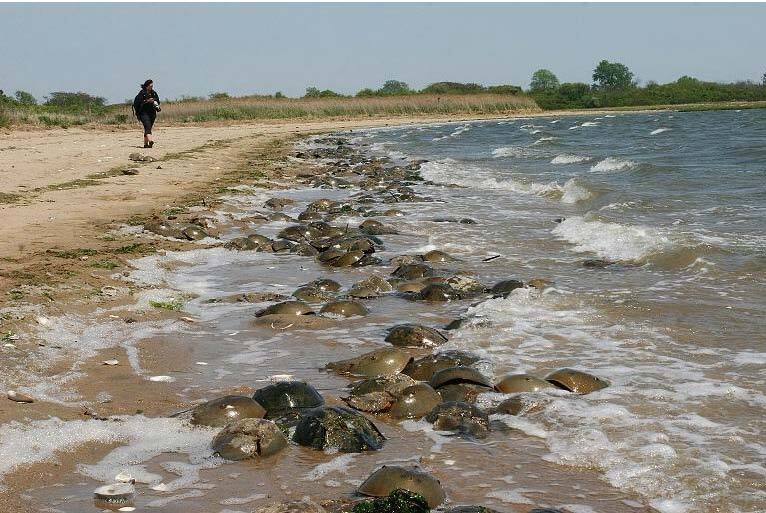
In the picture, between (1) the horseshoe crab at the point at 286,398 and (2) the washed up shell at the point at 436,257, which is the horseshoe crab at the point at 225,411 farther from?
(2) the washed up shell at the point at 436,257

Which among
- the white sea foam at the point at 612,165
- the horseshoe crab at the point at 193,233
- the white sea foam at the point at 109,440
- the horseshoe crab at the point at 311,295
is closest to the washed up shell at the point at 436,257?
the horseshoe crab at the point at 311,295

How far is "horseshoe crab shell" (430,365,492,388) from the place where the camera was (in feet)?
13.1

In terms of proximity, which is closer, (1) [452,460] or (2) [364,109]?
(1) [452,460]

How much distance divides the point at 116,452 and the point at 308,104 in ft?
153

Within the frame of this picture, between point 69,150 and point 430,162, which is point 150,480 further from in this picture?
point 430,162

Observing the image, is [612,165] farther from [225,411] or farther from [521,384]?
[225,411]

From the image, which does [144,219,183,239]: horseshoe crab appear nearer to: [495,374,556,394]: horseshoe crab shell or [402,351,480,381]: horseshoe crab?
[402,351,480,381]: horseshoe crab

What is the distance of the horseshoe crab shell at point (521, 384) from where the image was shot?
13.0ft

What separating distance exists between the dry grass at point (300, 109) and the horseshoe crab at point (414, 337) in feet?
80.6

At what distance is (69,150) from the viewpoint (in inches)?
682

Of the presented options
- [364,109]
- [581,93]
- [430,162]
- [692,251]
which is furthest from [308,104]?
[692,251]

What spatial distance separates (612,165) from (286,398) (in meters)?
14.9

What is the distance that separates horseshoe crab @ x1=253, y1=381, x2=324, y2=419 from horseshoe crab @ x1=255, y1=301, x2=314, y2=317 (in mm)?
1666

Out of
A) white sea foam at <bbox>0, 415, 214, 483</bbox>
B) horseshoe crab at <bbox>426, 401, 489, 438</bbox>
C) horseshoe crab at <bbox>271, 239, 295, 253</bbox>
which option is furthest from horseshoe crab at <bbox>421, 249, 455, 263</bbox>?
white sea foam at <bbox>0, 415, 214, 483</bbox>
